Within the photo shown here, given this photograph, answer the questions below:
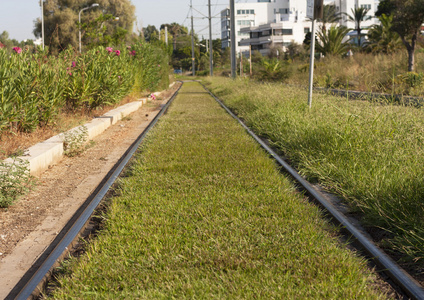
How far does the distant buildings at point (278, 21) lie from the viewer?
4472 inches

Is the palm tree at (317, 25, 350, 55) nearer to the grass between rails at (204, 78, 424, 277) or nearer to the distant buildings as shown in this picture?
the grass between rails at (204, 78, 424, 277)

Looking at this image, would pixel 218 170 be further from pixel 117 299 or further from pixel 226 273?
pixel 117 299

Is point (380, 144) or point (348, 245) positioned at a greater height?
point (380, 144)

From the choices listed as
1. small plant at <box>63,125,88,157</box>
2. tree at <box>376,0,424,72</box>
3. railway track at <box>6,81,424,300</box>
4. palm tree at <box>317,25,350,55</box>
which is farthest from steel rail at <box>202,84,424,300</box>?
palm tree at <box>317,25,350,55</box>

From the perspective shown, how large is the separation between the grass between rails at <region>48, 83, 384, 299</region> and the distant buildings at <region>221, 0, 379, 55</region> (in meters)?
95.7

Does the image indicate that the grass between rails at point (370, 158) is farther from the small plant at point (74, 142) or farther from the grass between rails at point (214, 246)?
the small plant at point (74, 142)

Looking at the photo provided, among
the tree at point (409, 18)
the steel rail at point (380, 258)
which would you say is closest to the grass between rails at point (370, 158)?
the steel rail at point (380, 258)

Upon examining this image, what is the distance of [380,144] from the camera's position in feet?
22.6

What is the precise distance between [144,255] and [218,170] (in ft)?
A: 10.1

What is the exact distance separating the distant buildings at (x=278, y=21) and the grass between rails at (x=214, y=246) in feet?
314

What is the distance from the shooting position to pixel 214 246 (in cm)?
408

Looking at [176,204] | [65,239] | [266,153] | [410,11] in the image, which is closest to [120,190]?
[176,204]

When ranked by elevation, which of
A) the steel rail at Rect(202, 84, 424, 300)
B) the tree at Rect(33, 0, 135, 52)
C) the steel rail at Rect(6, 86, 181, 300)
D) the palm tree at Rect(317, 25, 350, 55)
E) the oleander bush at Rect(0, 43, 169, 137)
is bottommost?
the steel rail at Rect(202, 84, 424, 300)

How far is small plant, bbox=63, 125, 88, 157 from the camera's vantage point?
9099mm
